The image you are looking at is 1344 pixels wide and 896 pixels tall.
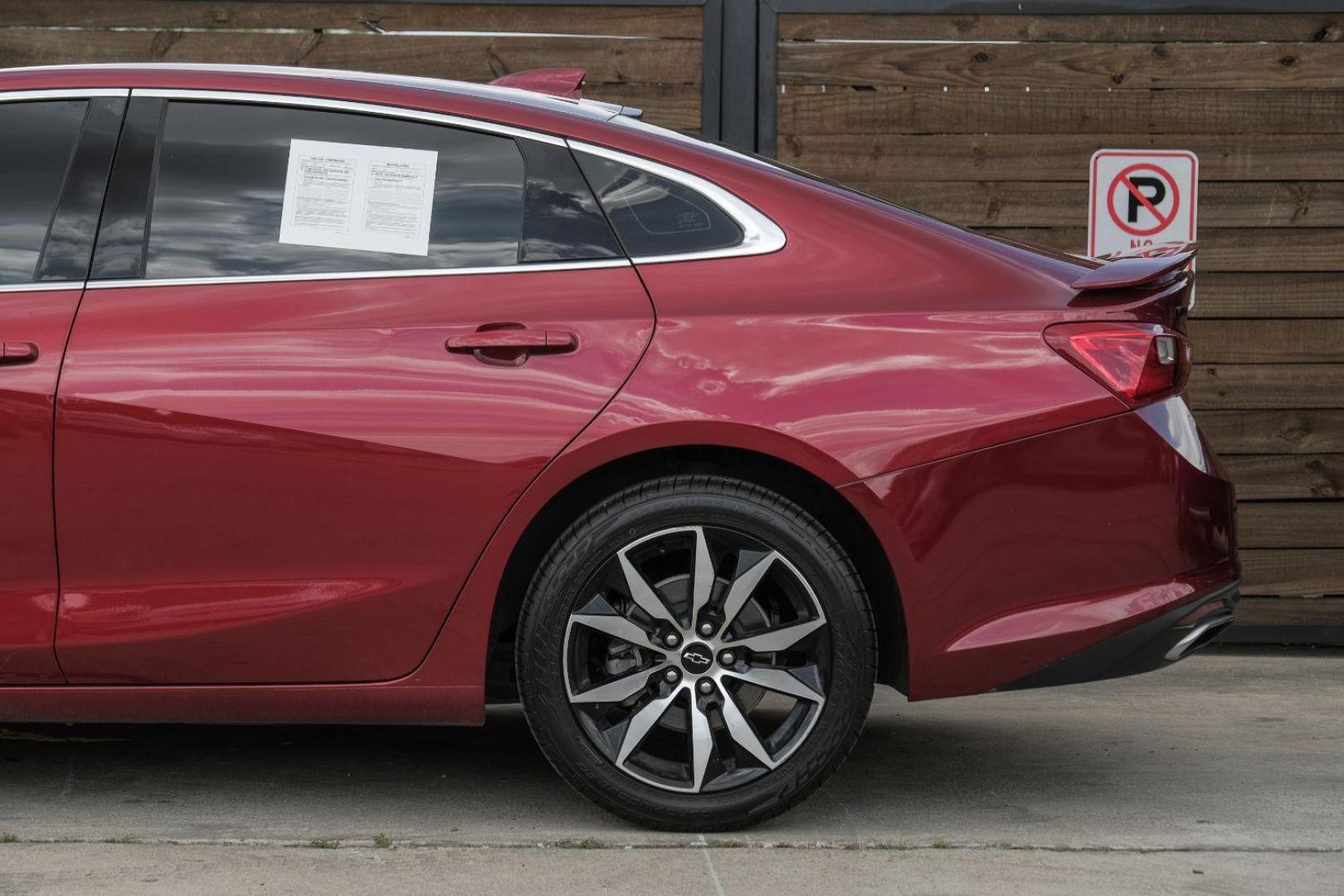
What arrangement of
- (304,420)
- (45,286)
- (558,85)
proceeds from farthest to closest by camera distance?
1. (558,85)
2. (45,286)
3. (304,420)

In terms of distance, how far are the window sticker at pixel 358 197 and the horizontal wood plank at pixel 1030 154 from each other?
2.90 meters

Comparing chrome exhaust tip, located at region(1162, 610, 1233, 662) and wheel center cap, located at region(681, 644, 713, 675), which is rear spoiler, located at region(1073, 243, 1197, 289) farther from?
wheel center cap, located at region(681, 644, 713, 675)

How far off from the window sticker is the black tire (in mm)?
732

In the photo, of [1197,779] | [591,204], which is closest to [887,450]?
[591,204]

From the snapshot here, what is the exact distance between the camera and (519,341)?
347cm

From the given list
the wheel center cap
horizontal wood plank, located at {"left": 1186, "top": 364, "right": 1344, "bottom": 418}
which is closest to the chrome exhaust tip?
the wheel center cap

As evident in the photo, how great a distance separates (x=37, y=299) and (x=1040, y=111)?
3.99 metres

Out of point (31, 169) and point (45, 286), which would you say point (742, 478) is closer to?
point (45, 286)

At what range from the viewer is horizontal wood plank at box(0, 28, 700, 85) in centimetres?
625

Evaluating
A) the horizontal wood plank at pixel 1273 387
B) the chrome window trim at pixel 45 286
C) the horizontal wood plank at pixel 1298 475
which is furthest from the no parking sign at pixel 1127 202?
the chrome window trim at pixel 45 286

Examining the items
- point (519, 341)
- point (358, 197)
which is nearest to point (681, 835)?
point (519, 341)

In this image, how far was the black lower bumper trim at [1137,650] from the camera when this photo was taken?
3.49 meters

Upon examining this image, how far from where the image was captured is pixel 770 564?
11.5 feet

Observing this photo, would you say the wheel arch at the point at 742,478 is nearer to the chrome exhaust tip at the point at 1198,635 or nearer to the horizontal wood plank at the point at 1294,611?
the chrome exhaust tip at the point at 1198,635
